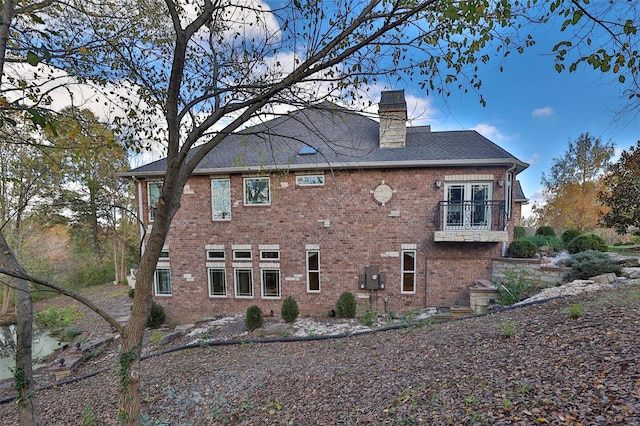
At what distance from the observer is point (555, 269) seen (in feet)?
25.2

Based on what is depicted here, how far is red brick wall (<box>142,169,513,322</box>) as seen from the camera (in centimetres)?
873

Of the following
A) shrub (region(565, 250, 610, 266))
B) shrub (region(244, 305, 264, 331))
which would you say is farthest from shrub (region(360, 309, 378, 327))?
shrub (region(565, 250, 610, 266))

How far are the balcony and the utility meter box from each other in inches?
77.3

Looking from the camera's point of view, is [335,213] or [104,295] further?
[104,295]

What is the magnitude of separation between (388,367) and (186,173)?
12.2 feet

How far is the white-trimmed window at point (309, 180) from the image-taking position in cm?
907

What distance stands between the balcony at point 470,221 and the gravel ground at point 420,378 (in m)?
2.83

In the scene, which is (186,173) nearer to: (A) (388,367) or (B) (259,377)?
(B) (259,377)

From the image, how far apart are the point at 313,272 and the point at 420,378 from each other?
6001 millimetres

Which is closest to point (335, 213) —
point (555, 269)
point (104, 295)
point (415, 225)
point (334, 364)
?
point (415, 225)

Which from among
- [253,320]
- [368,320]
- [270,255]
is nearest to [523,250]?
[368,320]

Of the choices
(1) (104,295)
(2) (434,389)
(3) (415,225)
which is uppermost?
(3) (415,225)

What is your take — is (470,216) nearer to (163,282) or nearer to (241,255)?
(241,255)

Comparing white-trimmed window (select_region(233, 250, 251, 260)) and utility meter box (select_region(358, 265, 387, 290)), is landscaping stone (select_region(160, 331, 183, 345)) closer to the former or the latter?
white-trimmed window (select_region(233, 250, 251, 260))
